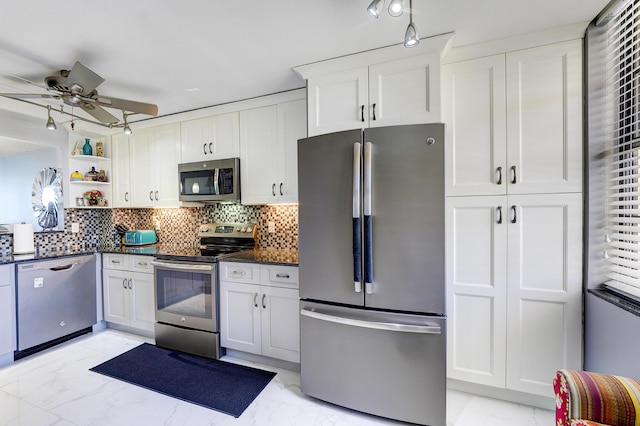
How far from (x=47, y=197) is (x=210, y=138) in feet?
6.36

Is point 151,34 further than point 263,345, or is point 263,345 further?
point 263,345

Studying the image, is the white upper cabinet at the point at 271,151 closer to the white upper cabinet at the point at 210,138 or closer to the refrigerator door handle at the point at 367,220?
the white upper cabinet at the point at 210,138

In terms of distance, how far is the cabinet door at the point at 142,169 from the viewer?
3.33 meters

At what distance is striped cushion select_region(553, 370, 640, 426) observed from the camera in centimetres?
100

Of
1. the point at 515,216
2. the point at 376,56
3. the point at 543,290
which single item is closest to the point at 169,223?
the point at 376,56

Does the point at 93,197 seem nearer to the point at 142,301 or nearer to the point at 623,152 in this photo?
the point at 142,301

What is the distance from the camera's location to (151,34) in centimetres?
177

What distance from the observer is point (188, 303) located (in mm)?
2619

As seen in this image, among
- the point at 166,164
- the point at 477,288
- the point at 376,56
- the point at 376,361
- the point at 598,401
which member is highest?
the point at 376,56

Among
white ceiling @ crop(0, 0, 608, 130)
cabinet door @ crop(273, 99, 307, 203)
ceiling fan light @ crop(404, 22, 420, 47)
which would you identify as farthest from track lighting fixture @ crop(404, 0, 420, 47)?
cabinet door @ crop(273, 99, 307, 203)

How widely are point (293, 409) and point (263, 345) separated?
0.62 m

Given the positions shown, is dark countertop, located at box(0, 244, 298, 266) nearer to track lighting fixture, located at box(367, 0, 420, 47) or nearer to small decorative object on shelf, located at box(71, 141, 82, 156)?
small decorative object on shelf, located at box(71, 141, 82, 156)

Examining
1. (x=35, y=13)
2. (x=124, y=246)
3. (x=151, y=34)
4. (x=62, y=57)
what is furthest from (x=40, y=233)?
(x=151, y=34)

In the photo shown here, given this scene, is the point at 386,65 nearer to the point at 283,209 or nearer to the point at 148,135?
the point at 283,209
